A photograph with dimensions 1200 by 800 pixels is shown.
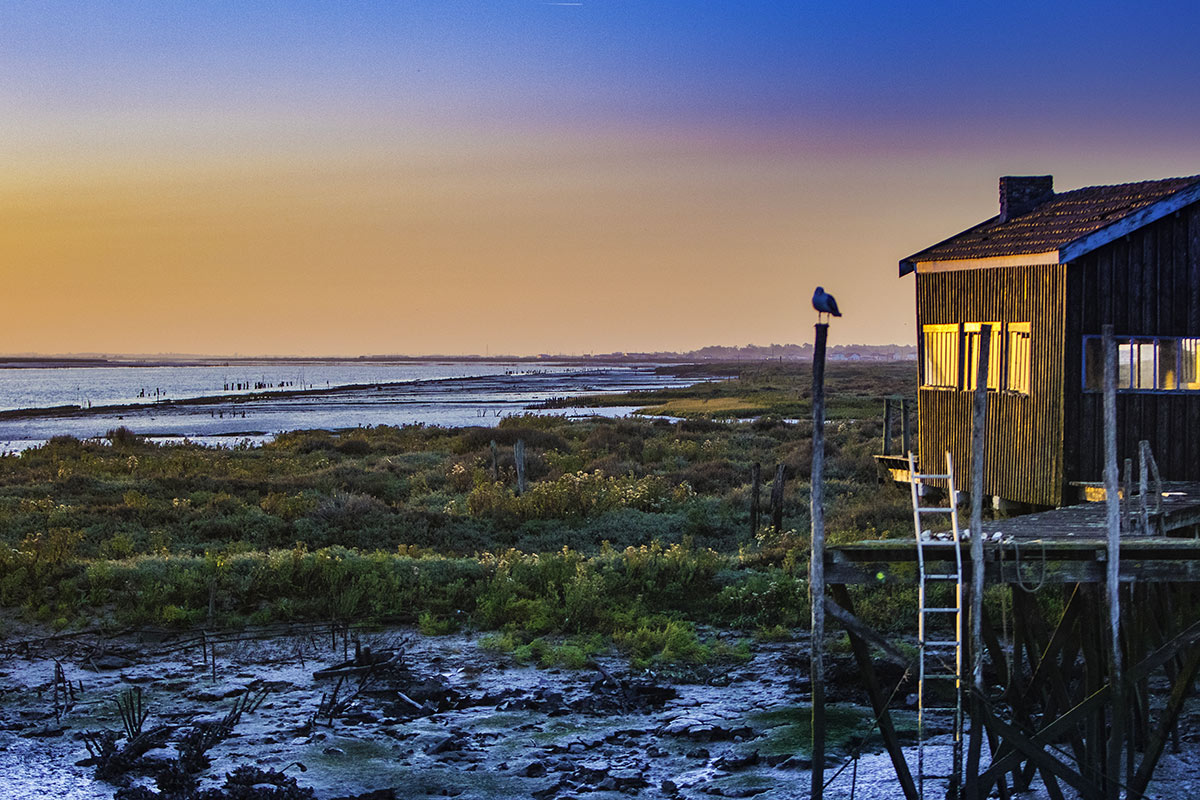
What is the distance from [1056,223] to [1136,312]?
2.55 m

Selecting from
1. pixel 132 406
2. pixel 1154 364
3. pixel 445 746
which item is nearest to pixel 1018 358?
pixel 1154 364

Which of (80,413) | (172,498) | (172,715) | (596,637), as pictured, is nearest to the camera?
(172,715)

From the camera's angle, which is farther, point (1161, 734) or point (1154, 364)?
point (1154, 364)

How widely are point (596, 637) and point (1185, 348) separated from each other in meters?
11.6

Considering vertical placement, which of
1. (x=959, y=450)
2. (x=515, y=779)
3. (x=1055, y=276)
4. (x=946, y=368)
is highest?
(x=1055, y=276)

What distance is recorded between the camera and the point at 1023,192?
2422cm

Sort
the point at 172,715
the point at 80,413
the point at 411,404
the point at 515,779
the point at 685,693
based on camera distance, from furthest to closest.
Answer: the point at 411,404
the point at 80,413
the point at 685,693
the point at 172,715
the point at 515,779

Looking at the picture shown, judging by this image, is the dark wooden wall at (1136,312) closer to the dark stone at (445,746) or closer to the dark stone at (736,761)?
the dark stone at (736,761)

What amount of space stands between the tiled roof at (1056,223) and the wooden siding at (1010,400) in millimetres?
433

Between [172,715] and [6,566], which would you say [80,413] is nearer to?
[6,566]

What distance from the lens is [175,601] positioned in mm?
19500

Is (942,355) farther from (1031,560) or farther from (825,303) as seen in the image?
(825,303)

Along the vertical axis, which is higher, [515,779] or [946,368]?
[946,368]

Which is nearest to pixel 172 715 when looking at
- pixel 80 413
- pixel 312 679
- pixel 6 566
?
pixel 312 679
